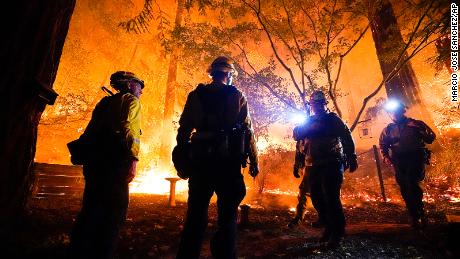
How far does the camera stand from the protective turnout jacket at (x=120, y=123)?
10.1 feet

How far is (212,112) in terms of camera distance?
114 inches

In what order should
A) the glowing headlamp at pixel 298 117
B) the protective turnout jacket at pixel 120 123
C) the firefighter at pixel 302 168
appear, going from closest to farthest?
the protective turnout jacket at pixel 120 123, the firefighter at pixel 302 168, the glowing headlamp at pixel 298 117

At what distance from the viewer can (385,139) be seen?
6020 millimetres

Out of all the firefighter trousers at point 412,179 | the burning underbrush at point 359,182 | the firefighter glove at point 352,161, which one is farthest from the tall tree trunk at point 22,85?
the firefighter trousers at point 412,179

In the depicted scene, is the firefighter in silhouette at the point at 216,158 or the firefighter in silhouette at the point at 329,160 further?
the firefighter in silhouette at the point at 329,160

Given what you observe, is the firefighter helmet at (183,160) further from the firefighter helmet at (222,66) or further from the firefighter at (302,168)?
the firefighter at (302,168)

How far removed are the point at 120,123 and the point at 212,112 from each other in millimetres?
1078

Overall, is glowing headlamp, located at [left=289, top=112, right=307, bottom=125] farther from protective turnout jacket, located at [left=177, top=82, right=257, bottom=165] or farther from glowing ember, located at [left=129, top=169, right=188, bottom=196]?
protective turnout jacket, located at [left=177, top=82, right=257, bottom=165]

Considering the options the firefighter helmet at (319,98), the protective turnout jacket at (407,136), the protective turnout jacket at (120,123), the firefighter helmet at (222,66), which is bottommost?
the protective turnout jacket at (120,123)

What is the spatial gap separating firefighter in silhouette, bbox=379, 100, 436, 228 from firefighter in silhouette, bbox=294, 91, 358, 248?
1.72 m

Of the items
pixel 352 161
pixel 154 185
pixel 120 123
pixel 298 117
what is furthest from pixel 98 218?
pixel 154 185

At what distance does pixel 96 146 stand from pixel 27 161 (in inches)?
31.2

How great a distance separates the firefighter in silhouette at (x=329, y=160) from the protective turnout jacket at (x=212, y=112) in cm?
182

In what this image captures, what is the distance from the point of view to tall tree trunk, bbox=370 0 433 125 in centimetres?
1121
